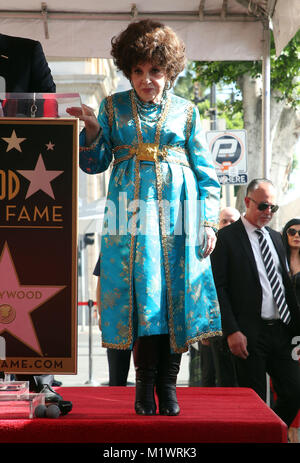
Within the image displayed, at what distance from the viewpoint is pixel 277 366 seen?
548cm

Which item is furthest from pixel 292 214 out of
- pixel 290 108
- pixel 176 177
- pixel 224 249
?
pixel 176 177

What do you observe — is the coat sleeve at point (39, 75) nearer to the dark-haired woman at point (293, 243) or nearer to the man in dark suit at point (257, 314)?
the man in dark suit at point (257, 314)

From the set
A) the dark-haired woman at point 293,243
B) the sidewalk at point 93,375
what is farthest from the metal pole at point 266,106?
the sidewalk at point 93,375

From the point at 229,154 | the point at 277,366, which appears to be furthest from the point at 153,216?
the point at 229,154

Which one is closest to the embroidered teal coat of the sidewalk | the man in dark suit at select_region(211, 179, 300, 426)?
the man in dark suit at select_region(211, 179, 300, 426)

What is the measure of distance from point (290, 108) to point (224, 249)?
813cm

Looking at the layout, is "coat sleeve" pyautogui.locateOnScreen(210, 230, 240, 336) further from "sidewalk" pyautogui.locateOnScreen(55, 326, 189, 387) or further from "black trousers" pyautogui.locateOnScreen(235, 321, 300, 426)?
"sidewalk" pyautogui.locateOnScreen(55, 326, 189, 387)

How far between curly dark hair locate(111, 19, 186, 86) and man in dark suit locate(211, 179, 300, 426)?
200 centimetres

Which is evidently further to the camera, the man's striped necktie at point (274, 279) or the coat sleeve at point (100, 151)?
the man's striped necktie at point (274, 279)

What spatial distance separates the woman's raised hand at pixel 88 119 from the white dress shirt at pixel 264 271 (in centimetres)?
213

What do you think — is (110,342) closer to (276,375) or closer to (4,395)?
(4,395)

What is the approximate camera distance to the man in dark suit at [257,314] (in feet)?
17.8

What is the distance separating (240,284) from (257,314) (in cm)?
24

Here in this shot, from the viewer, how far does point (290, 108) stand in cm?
1334
